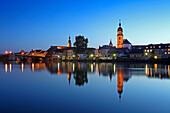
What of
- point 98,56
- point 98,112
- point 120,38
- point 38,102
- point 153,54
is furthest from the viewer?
point 120,38

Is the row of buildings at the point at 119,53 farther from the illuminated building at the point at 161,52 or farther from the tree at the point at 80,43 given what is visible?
the tree at the point at 80,43

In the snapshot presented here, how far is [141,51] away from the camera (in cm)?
8188

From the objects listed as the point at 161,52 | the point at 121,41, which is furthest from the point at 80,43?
the point at 121,41

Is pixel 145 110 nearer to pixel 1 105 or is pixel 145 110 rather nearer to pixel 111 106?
pixel 111 106

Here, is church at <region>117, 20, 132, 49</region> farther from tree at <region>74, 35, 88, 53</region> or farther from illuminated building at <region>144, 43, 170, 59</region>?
tree at <region>74, 35, 88, 53</region>

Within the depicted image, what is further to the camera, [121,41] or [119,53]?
[121,41]

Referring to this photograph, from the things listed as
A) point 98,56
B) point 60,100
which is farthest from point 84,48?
point 60,100

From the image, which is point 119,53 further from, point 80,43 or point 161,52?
point 80,43

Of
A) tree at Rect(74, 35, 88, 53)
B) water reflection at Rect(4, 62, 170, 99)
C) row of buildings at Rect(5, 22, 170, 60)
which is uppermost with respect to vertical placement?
tree at Rect(74, 35, 88, 53)

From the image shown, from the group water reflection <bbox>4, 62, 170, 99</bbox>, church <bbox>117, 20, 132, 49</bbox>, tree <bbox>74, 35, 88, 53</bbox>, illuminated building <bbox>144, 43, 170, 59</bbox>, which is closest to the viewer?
water reflection <bbox>4, 62, 170, 99</bbox>

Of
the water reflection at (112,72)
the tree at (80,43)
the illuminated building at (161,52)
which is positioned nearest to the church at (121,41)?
the illuminated building at (161,52)

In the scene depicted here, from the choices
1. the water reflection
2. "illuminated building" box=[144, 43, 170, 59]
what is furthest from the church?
the water reflection

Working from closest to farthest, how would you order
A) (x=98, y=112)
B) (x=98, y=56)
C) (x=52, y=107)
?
(x=98, y=112) → (x=52, y=107) → (x=98, y=56)

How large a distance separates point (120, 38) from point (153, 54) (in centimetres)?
3873
